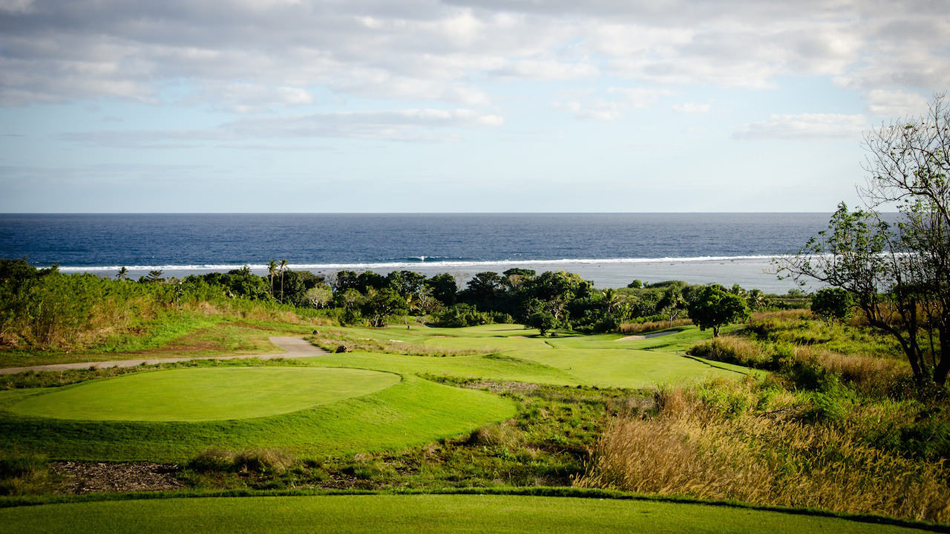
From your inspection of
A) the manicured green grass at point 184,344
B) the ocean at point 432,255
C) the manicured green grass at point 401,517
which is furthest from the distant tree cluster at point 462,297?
the manicured green grass at point 401,517

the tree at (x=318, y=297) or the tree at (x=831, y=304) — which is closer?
the tree at (x=831, y=304)

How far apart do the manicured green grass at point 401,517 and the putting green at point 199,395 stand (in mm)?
4402

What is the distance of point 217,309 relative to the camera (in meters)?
30.6

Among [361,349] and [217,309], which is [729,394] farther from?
[217,309]

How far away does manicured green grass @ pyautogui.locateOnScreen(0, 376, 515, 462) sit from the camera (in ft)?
30.5

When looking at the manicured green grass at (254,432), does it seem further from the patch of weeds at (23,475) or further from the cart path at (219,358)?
the cart path at (219,358)

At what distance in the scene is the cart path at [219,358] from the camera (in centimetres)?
1655

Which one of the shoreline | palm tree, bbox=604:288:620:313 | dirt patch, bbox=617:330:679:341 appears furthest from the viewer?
the shoreline

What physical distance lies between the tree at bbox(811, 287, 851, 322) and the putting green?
23802 mm

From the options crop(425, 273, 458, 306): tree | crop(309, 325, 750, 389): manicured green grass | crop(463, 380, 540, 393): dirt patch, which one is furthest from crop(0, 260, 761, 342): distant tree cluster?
crop(463, 380, 540, 393): dirt patch

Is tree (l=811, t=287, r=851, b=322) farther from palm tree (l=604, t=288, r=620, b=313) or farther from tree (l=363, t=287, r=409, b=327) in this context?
tree (l=363, t=287, r=409, b=327)

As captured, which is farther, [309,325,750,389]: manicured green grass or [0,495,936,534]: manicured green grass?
[309,325,750,389]: manicured green grass

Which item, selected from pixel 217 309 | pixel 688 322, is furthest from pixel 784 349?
pixel 217 309

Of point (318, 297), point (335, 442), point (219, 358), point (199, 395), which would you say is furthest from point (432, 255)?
point (335, 442)
